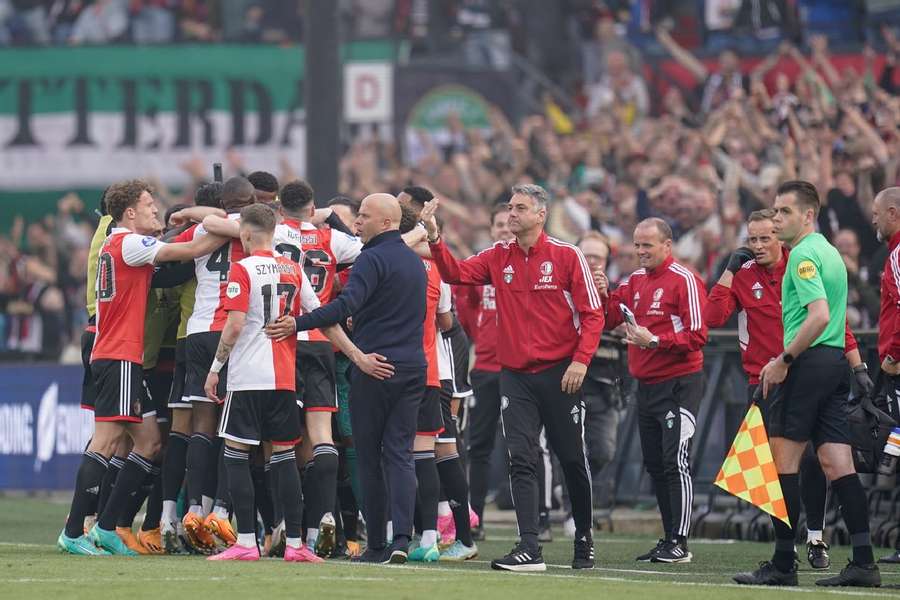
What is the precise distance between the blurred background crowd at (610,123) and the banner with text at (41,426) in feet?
7.74

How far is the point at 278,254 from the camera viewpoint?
1075 centimetres

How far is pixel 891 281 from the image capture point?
10.6 meters

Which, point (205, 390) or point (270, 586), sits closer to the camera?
point (270, 586)

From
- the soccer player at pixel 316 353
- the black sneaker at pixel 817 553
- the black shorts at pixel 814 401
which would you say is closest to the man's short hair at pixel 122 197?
the soccer player at pixel 316 353

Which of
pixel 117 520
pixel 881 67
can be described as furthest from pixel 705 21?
pixel 117 520

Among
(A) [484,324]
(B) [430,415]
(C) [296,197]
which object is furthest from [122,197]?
(A) [484,324]

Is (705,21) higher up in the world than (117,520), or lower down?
higher up

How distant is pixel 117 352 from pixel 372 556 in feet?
6.97

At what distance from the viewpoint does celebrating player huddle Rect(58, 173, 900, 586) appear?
388 inches

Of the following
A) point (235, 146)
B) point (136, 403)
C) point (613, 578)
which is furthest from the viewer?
point (235, 146)

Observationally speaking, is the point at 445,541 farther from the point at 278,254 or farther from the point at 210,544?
the point at 278,254

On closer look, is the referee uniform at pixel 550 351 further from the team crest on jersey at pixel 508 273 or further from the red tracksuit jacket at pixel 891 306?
the red tracksuit jacket at pixel 891 306

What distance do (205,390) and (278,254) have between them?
964 mm

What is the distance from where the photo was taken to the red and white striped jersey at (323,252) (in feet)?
37.5
